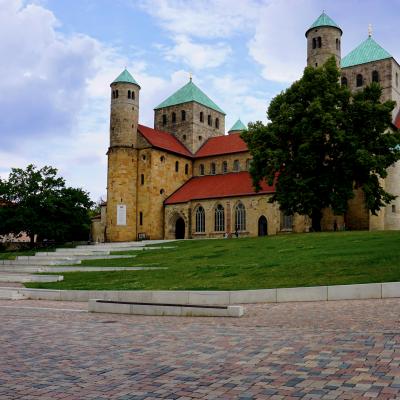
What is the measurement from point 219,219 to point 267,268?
35.5 metres

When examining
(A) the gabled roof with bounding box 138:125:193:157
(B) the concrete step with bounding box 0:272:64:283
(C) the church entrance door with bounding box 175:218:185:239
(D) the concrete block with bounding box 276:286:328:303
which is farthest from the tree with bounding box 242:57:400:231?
(D) the concrete block with bounding box 276:286:328:303

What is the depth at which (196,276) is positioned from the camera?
23.3 m

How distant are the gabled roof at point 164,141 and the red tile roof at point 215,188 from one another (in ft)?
14.9

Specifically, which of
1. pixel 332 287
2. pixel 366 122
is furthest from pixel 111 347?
pixel 366 122

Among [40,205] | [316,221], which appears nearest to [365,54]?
[316,221]

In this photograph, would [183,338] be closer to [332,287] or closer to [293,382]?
[293,382]

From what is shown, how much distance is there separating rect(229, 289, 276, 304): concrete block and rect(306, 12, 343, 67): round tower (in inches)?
1724

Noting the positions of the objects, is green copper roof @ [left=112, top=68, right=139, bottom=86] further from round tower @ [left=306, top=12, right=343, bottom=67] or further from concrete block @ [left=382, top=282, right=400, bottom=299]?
concrete block @ [left=382, top=282, right=400, bottom=299]

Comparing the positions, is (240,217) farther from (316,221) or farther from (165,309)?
(165,309)

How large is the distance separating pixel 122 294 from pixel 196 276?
5.16 meters

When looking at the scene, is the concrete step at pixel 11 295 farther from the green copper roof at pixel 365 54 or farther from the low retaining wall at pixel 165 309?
the green copper roof at pixel 365 54

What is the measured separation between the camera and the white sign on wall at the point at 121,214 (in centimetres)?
6106

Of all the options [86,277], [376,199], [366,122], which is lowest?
[86,277]

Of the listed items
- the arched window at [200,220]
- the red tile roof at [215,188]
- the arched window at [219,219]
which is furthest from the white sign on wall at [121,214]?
the arched window at [219,219]
